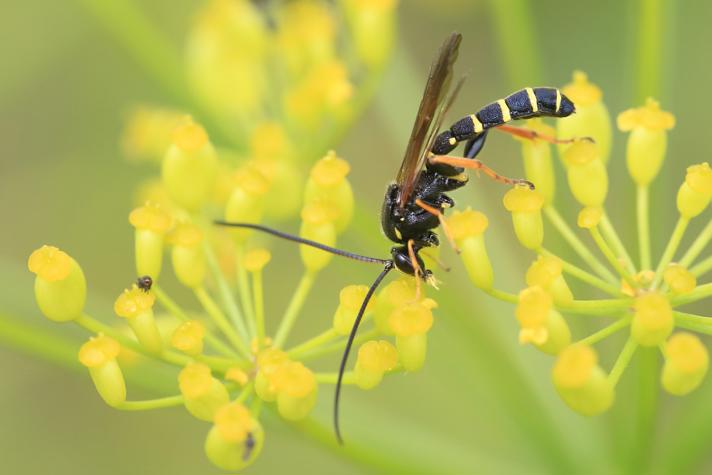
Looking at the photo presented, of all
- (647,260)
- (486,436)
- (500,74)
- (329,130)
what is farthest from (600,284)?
(500,74)

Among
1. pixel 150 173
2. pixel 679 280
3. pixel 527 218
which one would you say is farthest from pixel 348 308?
pixel 150 173

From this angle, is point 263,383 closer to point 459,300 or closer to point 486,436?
point 459,300

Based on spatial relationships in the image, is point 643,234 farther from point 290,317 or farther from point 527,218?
point 290,317

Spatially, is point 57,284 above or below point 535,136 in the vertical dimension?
below

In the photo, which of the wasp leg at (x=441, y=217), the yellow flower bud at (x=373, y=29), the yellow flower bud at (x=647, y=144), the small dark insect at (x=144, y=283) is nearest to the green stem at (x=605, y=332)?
the wasp leg at (x=441, y=217)

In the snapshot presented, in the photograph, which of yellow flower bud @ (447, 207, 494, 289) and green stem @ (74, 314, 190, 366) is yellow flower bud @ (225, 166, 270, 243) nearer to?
green stem @ (74, 314, 190, 366)

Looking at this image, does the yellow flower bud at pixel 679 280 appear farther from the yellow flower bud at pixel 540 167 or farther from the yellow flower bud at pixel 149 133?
the yellow flower bud at pixel 149 133
